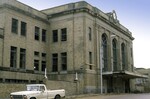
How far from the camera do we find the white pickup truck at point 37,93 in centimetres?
2344

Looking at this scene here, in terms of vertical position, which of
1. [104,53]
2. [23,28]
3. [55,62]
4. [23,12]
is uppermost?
[23,12]

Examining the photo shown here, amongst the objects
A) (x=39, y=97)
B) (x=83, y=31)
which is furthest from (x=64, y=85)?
(x=39, y=97)

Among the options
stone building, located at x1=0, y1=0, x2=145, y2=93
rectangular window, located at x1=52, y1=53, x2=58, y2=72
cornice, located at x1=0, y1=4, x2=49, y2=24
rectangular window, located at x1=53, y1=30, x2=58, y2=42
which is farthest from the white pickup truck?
rectangular window, located at x1=53, y1=30, x2=58, y2=42

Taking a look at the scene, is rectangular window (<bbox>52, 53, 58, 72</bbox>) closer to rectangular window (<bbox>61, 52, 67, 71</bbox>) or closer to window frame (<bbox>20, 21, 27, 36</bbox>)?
rectangular window (<bbox>61, 52, 67, 71</bbox>)

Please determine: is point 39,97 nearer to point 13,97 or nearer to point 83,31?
point 13,97

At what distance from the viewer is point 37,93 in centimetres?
2461

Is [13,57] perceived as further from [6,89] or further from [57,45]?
[6,89]

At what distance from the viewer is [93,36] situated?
164 ft

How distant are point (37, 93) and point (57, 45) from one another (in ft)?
84.6

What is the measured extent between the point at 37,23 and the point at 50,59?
7.08 meters

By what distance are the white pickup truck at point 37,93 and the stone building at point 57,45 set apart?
46.9 feet

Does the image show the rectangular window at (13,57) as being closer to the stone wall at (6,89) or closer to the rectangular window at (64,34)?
the rectangular window at (64,34)

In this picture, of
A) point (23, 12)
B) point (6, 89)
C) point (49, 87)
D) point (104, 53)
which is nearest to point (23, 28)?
point (23, 12)

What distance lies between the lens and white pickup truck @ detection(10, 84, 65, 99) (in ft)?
76.9
